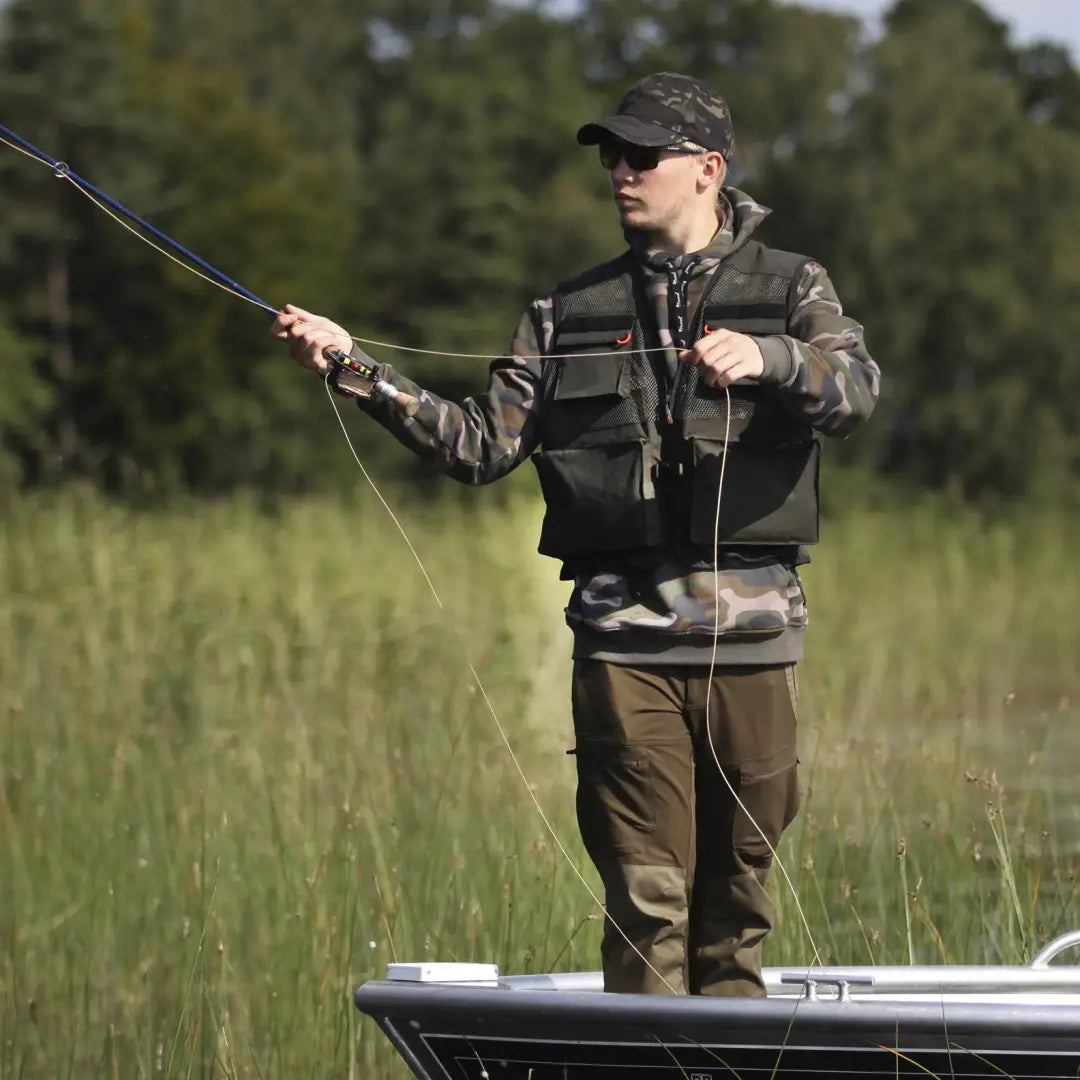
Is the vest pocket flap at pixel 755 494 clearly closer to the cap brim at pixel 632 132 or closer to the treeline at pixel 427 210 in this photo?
the cap brim at pixel 632 132

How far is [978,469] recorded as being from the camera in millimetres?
43688

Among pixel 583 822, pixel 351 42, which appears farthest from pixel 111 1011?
pixel 351 42

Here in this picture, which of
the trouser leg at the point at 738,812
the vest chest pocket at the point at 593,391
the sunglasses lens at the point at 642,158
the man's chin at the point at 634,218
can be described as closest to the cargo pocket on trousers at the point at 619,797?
the trouser leg at the point at 738,812

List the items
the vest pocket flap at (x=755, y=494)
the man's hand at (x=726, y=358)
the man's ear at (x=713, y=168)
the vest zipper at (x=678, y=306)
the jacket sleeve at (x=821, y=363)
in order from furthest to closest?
the man's ear at (x=713, y=168) → the vest zipper at (x=678, y=306) → the vest pocket flap at (x=755, y=494) → the jacket sleeve at (x=821, y=363) → the man's hand at (x=726, y=358)

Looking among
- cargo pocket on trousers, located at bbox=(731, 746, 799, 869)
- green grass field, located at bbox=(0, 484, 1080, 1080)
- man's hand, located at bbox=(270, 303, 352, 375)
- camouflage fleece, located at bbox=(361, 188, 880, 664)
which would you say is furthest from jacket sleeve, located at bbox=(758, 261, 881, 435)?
green grass field, located at bbox=(0, 484, 1080, 1080)

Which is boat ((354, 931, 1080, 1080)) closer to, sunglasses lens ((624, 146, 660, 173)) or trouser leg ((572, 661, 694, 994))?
trouser leg ((572, 661, 694, 994))

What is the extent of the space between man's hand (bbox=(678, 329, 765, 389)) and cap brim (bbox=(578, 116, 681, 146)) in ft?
1.66

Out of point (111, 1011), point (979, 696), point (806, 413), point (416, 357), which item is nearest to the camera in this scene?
point (806, 413)

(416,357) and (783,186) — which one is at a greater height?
(783,186)

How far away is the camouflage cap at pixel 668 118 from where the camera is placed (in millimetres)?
3982

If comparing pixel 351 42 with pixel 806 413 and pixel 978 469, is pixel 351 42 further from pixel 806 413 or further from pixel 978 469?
pixel 806 413

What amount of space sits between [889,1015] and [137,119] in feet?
104

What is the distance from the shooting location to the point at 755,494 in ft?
12.7

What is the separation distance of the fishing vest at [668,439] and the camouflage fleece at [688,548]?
4 centimetres
